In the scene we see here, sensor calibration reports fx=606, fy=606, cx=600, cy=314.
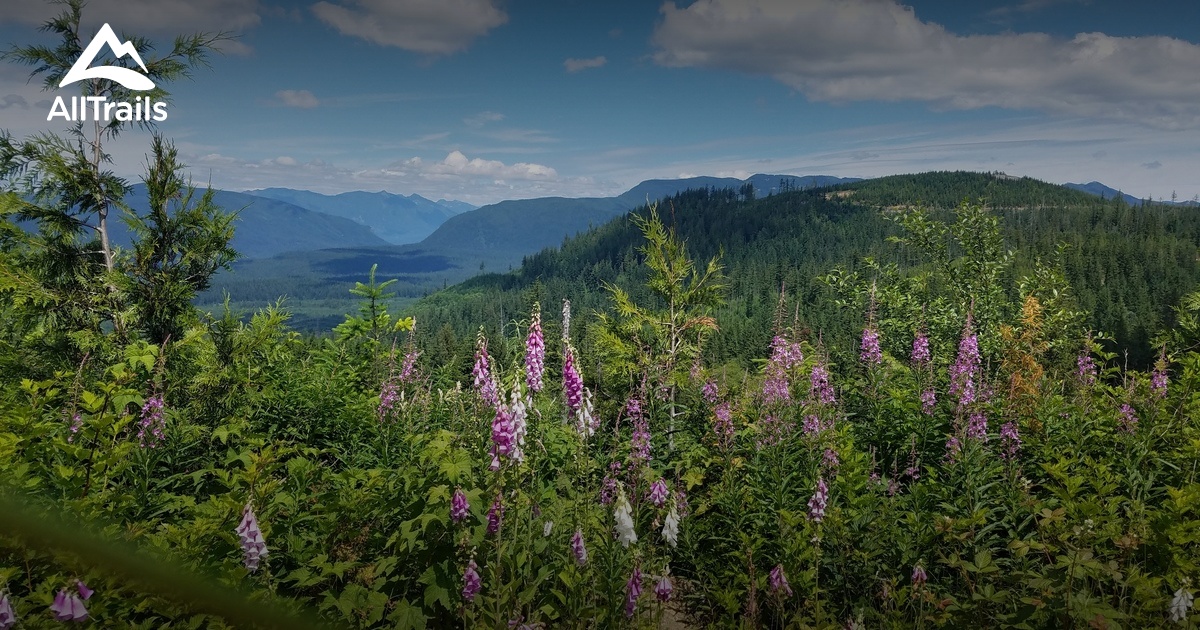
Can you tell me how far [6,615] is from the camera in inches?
69.5

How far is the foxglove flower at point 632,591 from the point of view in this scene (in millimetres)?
3566

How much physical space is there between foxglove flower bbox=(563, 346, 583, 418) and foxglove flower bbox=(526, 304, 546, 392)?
193mm

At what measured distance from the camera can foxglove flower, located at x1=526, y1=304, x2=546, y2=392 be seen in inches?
176

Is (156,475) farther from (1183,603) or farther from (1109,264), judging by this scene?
(1109,264)

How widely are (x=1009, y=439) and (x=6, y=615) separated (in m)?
7.56

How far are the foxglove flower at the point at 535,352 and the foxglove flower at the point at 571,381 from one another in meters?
0.19

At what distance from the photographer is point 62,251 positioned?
26.5ft

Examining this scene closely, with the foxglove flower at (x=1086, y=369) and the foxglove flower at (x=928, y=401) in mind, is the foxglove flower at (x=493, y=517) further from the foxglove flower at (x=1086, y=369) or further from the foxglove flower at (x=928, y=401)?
the foxglove flower at (x=1086, y=369)

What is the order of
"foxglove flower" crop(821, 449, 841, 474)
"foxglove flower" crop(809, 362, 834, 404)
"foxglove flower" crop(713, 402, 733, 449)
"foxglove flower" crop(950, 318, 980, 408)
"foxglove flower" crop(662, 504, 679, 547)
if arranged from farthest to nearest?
"foxglove flower" crop(809, 362, 834, 404) < "foxglove flower" crop(713, 402, 733, 449) < "foxglove flower" crop(950, 318, 980, 408) < "foxglove flower" crop(821, 449, 841, 474) < "foxglove flower" crop(662, 504, 679, 547)

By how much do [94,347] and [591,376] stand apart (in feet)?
20.6

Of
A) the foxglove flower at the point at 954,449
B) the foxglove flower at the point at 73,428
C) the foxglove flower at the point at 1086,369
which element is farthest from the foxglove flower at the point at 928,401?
the foxglove flower at the point at 73,428

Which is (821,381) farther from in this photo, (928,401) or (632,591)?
(632,591)

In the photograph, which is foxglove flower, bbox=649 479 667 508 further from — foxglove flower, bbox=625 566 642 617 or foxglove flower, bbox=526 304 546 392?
foxglove flower, bbox=526 304 546 392

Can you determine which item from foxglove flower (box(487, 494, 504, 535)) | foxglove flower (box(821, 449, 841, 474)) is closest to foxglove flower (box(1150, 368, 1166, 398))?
foxglove flower (box(821, 449, 841, 474))
